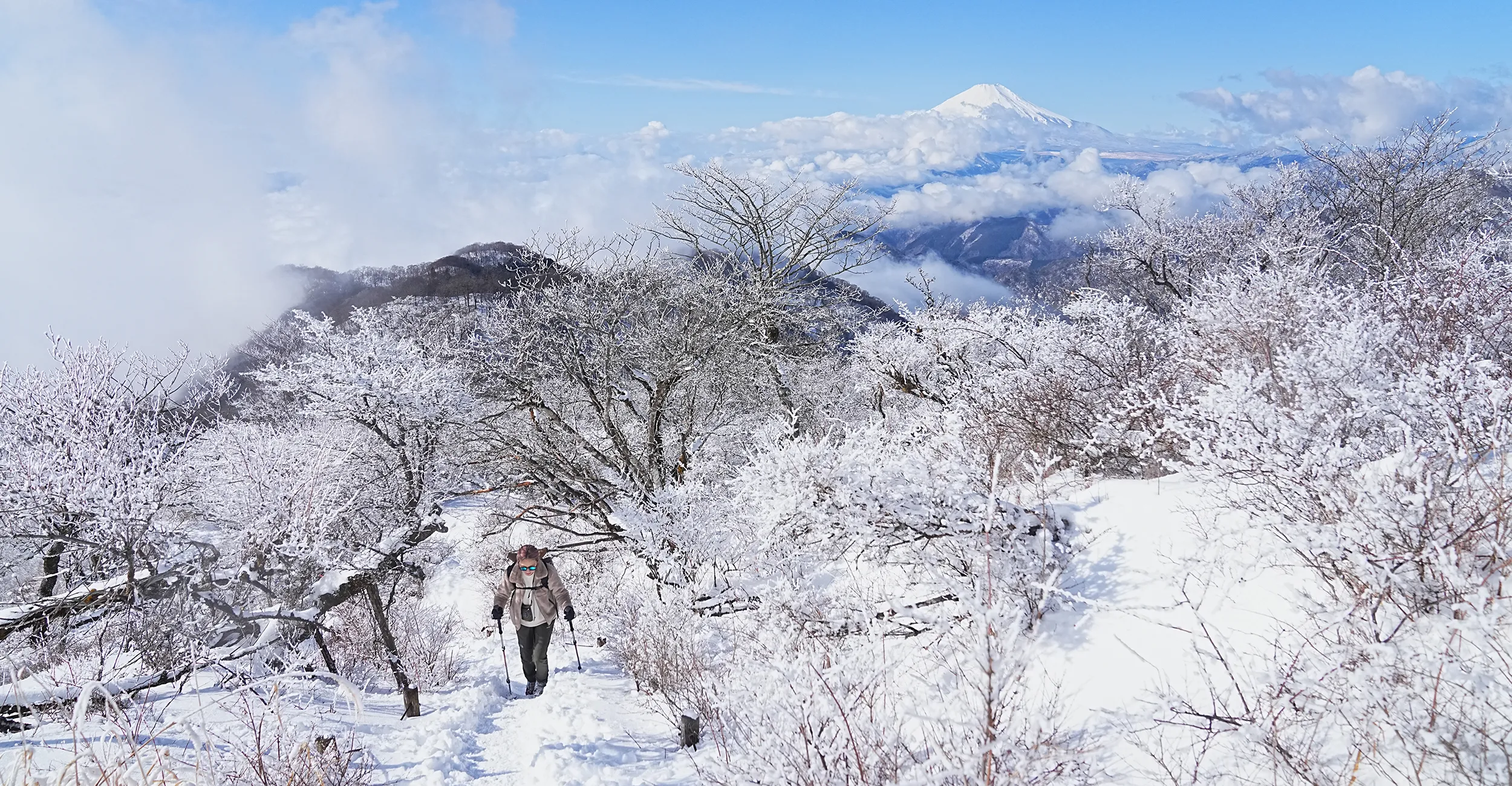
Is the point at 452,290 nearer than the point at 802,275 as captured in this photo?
No

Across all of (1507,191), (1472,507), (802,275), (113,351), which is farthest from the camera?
(1507,191)

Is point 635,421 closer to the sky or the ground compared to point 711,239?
closer to the ground

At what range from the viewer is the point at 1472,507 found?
3.02 m

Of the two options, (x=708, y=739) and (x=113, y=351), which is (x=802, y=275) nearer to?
(x=708, y=739)

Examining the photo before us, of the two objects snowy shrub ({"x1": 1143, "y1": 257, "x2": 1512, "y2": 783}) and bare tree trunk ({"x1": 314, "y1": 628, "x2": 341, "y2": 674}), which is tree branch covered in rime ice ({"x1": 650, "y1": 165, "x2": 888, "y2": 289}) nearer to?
bare tree trunk ({"x1": 314, "y1": 628, "x2": 341, "y2": 674})

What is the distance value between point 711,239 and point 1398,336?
39.9 feet

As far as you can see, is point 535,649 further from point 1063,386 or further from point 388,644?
point 1063,386

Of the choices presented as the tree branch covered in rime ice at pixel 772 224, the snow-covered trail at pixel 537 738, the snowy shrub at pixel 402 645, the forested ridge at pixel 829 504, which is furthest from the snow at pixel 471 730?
the tree branch covered in rime ice at pixel 772 224

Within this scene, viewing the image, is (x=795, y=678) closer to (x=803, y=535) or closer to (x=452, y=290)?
(x=803, y=535)

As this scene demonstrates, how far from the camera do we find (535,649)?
7.02 m

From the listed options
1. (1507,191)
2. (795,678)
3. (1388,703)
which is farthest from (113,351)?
(1507,191)

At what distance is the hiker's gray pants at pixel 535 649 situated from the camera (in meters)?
6.94

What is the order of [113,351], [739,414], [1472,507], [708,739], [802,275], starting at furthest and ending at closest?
[802,275], [739,414], [113,351], [708,739], [1472,507]

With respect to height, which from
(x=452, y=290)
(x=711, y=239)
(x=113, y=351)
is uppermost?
(x=452, y=290)
